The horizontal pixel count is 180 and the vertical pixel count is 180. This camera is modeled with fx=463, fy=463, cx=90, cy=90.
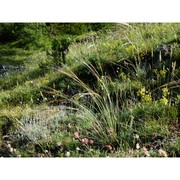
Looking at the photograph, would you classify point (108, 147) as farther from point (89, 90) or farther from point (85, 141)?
point (89, 90)

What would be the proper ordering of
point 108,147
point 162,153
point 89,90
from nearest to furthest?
point 162,153, point 108,147, point 89,90

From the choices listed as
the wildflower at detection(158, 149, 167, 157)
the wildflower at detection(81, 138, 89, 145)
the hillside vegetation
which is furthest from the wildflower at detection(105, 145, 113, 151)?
the wildflower at detection(158, 149, 167, 157)

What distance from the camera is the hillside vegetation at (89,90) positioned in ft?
13.2

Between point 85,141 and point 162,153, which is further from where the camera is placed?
point 85,141

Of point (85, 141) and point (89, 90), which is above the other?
point (89, 90)

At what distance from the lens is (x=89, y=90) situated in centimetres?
435

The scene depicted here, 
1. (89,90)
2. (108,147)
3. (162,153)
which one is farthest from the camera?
(89,90)

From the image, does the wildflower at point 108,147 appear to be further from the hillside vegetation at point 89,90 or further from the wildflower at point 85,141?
the wildflower at point 85,141

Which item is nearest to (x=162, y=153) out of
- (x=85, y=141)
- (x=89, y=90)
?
(x=85, y=141)

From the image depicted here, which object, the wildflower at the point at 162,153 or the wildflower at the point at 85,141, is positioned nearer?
the wildflower at the point at 162,153

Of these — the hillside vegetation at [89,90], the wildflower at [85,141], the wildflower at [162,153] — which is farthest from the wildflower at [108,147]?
the wildflower at [162,153]

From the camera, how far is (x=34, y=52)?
15.5ft

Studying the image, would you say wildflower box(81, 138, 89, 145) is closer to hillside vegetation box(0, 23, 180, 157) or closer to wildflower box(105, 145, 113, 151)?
hillside vegetation box(0, 23, 180, 157)
